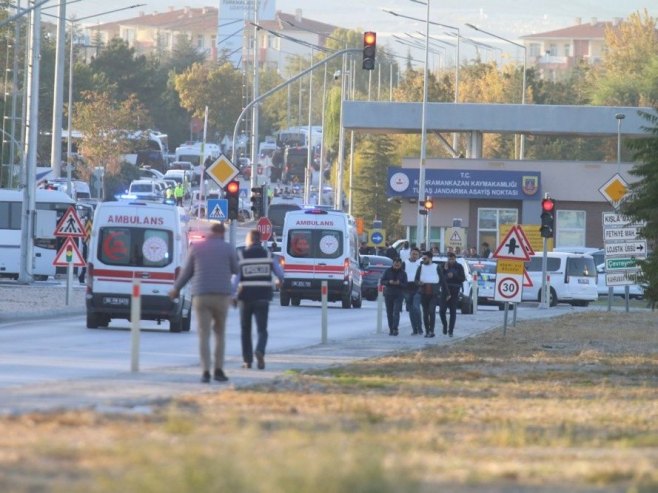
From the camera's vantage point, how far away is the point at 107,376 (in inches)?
773

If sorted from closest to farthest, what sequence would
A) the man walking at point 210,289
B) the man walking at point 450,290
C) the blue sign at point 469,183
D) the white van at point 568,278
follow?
the man walking at point 210,289 < the man walking at point 450,290 < the white van at point 568,278 < the blue sign at point 469,183

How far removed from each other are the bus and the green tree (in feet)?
133

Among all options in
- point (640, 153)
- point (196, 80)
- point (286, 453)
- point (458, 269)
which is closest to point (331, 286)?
point (458, 269)

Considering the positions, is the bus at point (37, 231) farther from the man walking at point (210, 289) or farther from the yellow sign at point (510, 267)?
the man walking at point (210, 289)

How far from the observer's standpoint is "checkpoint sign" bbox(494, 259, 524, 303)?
33.1 m

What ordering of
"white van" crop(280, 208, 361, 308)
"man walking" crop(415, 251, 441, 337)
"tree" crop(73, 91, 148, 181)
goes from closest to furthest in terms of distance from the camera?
"man walking" crop(415, 251, 441, 337)
"white van" crop(280, 208, 361, 308)
"tree" crop(73, 91, 148, 181)

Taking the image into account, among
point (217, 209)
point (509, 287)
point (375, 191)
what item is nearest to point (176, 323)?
point (509, 287)

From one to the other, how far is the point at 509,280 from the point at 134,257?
737cm

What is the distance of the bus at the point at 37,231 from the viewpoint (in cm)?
5266

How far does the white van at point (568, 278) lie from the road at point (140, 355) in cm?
1584

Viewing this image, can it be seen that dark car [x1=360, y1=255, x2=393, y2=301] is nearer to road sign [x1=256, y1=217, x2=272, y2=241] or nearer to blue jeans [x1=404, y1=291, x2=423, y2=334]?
road sign [x1=256, y1=217, x2=272, y2=241]

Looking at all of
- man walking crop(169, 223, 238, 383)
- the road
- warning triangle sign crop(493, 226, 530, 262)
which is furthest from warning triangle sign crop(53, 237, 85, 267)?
man walking crop(169, 223, 238, 383)

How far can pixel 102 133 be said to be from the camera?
103 meters

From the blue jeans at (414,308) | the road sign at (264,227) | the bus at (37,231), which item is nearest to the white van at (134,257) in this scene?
the blue jeans at (414,308)
